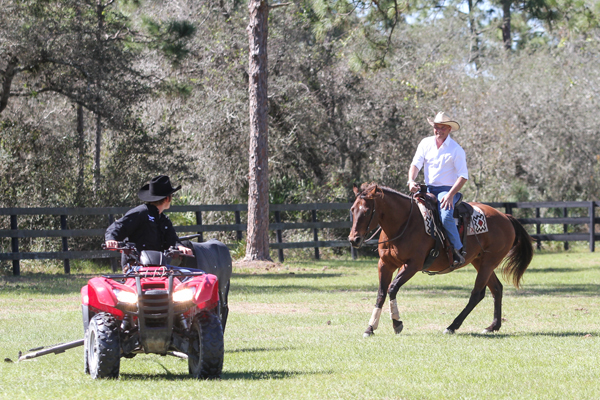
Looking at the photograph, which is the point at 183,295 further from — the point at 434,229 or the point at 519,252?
the point at 519,252

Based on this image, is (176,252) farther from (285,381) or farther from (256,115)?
(256,115)

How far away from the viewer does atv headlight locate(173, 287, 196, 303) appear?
20.1ft

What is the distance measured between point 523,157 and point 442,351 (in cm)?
2552

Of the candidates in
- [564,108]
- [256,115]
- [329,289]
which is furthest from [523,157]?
[329,289]

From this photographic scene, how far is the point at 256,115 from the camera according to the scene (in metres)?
18.6

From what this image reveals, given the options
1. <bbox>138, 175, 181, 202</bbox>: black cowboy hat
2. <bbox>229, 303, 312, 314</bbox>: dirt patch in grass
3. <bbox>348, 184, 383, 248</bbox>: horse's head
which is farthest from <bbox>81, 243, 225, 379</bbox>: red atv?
<bbox>229, 303, 312, 314</bbox>: dirt patch in grass

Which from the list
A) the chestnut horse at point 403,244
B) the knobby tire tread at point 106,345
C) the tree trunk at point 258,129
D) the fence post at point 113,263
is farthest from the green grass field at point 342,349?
the tree trunk at point 258,129

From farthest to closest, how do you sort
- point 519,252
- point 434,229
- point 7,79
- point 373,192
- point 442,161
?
point 7,79, point 519,252, point 442,161, point 434,229, point 373,192

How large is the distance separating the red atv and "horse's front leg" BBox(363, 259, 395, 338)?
3.11m

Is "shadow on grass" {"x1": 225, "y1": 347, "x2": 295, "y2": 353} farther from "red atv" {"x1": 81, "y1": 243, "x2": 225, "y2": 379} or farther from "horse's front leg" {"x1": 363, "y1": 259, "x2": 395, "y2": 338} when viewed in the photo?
"red atv" {"x1": 81, "y1": 243, "x2": 225, "y2": 379}

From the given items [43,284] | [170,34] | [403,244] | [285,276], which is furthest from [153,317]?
[170,34]

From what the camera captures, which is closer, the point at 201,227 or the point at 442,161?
the point at 442,161

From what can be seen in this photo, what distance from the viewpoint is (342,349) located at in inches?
314

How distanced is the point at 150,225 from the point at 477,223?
478 cm
